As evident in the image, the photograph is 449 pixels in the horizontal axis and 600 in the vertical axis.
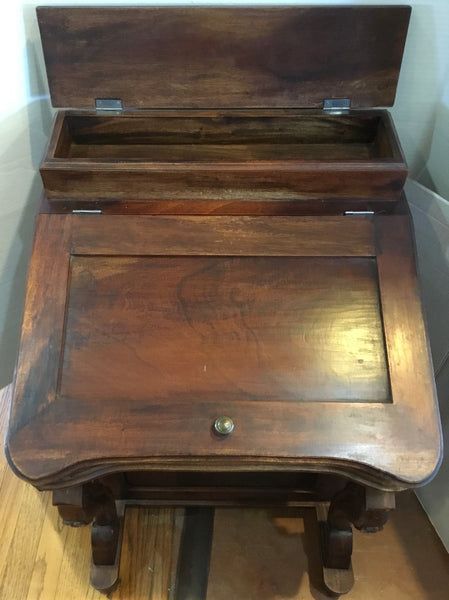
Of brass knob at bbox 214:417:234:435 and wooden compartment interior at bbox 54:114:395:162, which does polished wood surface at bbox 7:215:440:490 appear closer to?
brass knob at bbox 214:417:234:435

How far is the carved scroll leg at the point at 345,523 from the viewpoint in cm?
92

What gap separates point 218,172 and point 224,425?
1.29 ft

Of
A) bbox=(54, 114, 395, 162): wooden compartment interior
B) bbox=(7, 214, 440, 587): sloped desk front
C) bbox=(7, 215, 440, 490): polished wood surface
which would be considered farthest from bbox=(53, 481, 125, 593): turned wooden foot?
bbox=(54, 114, 395, 162): wooden compartment interior

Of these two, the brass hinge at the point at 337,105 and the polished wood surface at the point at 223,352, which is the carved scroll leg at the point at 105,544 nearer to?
the polished wood surface at the point at 223,352

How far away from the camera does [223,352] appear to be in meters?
0.83

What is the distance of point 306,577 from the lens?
1267 mm

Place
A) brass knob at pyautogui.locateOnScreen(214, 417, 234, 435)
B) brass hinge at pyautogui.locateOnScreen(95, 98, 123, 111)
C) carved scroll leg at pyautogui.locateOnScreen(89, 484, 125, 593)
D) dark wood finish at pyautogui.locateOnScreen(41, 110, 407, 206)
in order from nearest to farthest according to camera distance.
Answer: brass knob at pyautogui.locateOnScreen(214, 417, 234, 435), dark wood finish at pyautogui.locateOnScreen(41, 110, 407, 206), brass hinge at pyautogui.locateOnScreen(95, 98, 123, 111), carved scroll leg at pyautogui.locateOnScreen(89, 484, 125, 593)

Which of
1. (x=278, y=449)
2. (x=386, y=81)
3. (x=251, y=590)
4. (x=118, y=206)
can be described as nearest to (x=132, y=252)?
(x=118, y=206)

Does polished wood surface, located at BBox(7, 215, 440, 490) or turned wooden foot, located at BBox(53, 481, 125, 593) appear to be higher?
polished wood surface, located at BBox(7, 215, 440, 490)

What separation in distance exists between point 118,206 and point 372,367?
0.48 m

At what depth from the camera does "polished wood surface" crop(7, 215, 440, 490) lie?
2.57ft

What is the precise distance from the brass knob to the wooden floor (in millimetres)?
654

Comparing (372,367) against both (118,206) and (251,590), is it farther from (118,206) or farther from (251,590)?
(251,590)

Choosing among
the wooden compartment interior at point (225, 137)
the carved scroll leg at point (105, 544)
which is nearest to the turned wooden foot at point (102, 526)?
the carved scroll leg at point (105, 544)
